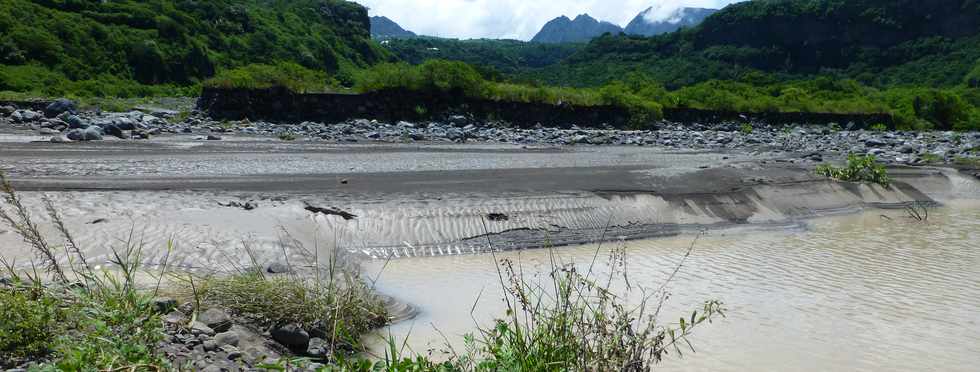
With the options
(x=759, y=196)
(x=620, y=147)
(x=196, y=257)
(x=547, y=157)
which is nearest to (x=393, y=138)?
(x=547, y=157)

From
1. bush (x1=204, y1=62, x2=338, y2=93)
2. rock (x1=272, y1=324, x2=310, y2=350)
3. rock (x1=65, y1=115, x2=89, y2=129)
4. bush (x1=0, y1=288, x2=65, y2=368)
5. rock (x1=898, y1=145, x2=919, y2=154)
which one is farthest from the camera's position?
bush (x1=204, y1=62, x2=338, y2=93)

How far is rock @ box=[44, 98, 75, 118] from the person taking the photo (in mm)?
19605

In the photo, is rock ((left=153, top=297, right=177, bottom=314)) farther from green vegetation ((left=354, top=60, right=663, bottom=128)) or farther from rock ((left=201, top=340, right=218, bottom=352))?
green vegetation ((left=354, top=60, right=663, bottom=128))

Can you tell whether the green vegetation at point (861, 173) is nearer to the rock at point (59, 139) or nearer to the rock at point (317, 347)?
the rock at point (317, 347)

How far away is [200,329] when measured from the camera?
13.7ft

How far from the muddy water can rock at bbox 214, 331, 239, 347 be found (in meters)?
1.40

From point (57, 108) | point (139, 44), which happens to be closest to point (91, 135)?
point (57, 108)

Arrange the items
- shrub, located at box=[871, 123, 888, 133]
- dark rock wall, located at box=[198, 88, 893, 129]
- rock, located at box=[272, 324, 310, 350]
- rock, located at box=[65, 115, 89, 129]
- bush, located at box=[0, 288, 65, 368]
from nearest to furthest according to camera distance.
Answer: bush, located at box=[0, 288, 65, 368] < rock, located at box=[272, 324, 310, 350] < rock, located at box=[65, 115, 89, 129] < dark rock wall, located at box=[198, 88, 893, 129] < shrub, located at box=[871, 123, 888, 133]

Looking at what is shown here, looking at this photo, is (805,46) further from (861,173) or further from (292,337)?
(292,337)

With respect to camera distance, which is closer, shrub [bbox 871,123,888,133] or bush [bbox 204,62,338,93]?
bush [bbox 204,62,338,93]

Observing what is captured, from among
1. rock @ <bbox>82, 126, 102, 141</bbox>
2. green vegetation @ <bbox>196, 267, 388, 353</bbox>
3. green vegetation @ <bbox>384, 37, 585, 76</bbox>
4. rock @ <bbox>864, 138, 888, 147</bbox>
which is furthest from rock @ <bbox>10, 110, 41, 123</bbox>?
green vegetation @ <bbox>384, 37, 585, 76</bbox>

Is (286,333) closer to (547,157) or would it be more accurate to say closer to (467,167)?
(467,167)

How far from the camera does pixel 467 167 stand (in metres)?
13.6

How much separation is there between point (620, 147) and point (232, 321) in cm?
1675
